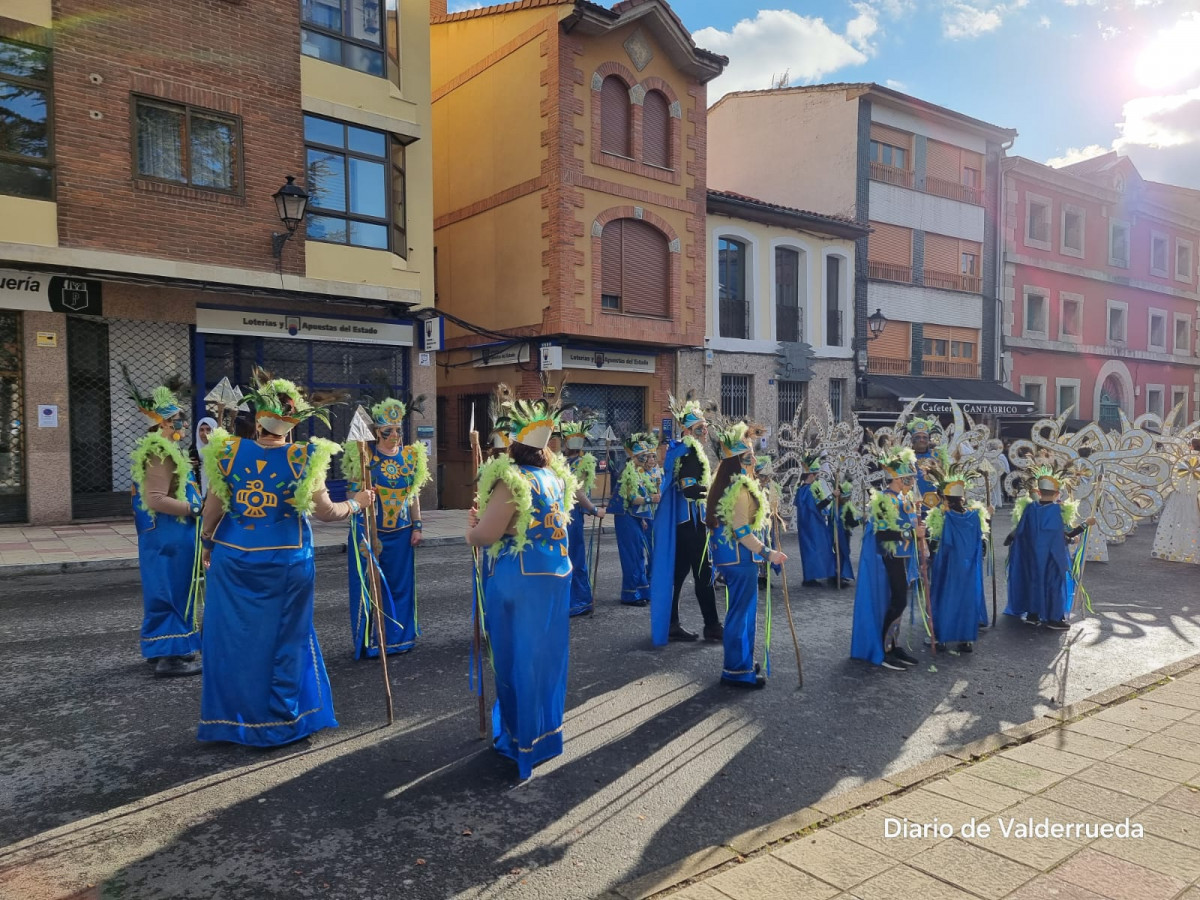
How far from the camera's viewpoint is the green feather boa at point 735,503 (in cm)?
598

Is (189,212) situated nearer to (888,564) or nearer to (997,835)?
(888,564)

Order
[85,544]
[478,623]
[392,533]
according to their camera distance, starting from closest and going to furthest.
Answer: [478,623]
[392,533]
[85,544]

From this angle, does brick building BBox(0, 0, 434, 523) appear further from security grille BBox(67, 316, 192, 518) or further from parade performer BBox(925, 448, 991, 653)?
parade performer BBox(925, 448, 991, 653)

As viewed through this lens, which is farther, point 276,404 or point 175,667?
point 175,667

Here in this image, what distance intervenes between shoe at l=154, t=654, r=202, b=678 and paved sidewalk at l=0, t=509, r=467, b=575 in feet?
16.9

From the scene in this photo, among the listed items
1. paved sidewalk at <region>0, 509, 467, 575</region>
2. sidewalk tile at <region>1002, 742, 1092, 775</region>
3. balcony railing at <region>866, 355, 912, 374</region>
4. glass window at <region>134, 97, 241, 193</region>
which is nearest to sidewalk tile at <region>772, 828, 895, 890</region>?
sidewalk tile at <region>1002, 742, 1092, 775</region>

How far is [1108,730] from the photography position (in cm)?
512

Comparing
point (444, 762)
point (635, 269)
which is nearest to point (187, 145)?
point (635, 269)

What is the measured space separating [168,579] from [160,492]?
2.27ft

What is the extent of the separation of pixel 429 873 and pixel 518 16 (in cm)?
2013

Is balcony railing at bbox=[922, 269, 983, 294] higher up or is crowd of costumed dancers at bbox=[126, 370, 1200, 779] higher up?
balcony railing at bbox=[922, 269, 983, 294]

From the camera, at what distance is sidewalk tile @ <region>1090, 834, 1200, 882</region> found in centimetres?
351

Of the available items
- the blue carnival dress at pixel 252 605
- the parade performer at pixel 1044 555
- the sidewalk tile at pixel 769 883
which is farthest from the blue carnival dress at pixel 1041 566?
the blue carnival dress at pixel 252 605

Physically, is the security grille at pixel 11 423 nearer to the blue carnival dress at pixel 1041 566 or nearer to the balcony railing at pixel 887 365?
the blue carnival dress at pixel 1041 566
